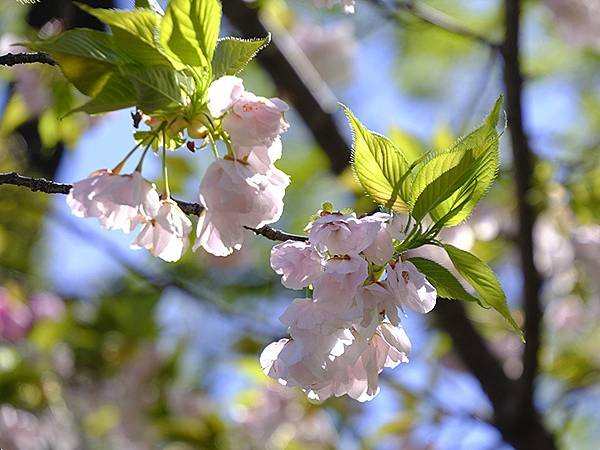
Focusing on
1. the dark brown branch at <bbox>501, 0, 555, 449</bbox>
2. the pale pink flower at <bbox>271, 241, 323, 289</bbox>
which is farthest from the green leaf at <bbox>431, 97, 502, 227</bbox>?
the dark brown branch at <bbox>501, 0, 555, 449</bbox>

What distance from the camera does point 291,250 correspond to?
0.56m

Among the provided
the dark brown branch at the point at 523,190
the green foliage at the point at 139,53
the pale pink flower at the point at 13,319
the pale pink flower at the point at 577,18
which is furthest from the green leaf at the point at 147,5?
the pale pink flower at the point at 13,319

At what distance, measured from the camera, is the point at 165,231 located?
586 millimetres

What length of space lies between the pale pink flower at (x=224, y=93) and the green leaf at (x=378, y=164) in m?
0.08

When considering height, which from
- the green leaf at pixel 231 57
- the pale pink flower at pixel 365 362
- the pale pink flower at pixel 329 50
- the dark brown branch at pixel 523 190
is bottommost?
the pale pink flower at pixel 329 50

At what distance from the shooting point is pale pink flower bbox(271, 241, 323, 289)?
0.56 meters

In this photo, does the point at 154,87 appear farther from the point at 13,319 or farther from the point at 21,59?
the point at 13,319

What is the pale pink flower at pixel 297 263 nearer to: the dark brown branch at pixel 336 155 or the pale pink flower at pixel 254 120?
the pale pink flower at pixel 254 120

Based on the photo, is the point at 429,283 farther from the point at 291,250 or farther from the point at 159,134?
the point at 159,134

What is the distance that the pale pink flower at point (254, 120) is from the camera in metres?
0.55

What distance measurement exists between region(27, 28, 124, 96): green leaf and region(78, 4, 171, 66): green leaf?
0.04 ft

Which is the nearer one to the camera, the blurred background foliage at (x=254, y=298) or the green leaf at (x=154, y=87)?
the green leaf at (x=154, y=87)

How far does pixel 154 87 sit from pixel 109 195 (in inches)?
2.7

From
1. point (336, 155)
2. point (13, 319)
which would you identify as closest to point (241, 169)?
point (336, 155)
